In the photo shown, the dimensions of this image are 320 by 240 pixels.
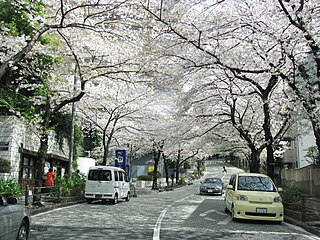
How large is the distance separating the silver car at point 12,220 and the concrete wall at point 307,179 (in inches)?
762

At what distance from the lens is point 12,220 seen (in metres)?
5.82

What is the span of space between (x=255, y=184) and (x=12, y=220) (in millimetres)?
9001

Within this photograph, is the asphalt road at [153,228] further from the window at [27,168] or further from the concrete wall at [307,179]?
the concrete wall at [307,179]

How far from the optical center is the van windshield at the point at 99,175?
57.5 ft

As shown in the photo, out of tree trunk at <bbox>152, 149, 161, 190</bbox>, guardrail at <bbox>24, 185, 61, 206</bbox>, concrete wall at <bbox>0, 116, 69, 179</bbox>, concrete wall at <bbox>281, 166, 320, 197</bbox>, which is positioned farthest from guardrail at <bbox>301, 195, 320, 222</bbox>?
tree trunk at <bbox>152, 149, 161, 190</bbox>

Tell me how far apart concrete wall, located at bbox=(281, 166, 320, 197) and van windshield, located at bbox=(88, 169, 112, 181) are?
13.1 meters

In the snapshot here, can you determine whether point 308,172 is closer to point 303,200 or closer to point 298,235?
point 303,200

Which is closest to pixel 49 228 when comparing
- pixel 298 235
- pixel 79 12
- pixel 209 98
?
pixel 298 235

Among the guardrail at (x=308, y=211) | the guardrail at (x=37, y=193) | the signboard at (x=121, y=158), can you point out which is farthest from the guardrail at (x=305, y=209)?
the signboard at (x=121, y=158)

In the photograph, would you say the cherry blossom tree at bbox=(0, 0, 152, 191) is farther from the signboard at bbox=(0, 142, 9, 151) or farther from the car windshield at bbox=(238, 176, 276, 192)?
the car windshield at bbox=(238, 176, 276, 192)

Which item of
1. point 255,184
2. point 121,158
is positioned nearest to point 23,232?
point 255,184

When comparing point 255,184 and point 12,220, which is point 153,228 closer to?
point 255,184

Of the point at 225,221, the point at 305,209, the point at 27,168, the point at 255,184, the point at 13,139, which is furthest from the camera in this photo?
the point at 27,168

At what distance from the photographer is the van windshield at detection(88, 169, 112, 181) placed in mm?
17531
